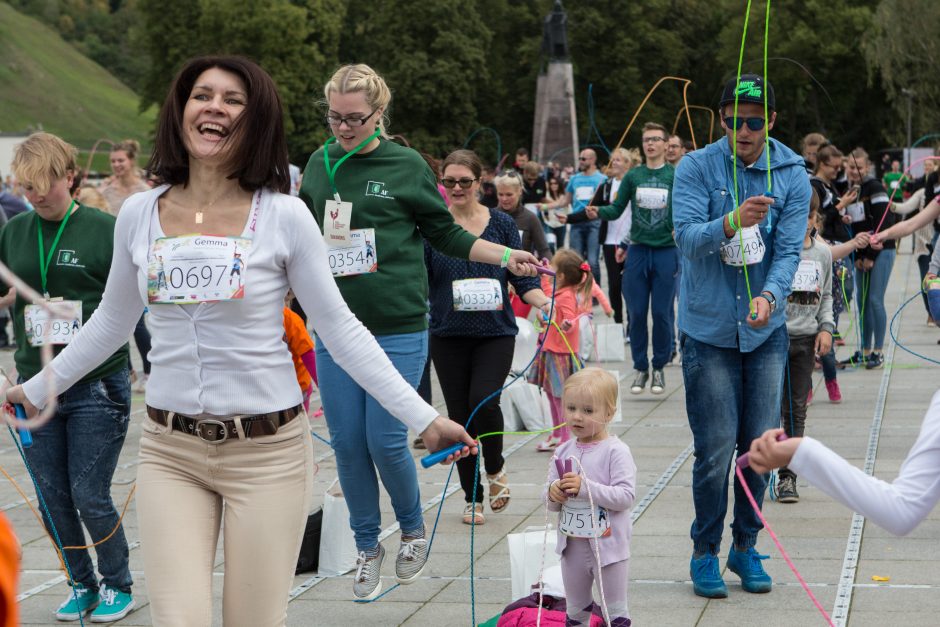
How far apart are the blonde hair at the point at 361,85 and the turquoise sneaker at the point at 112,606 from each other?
2.34m

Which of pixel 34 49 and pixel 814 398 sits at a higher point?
pixel 34 49

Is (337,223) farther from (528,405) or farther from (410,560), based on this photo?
(528,405)

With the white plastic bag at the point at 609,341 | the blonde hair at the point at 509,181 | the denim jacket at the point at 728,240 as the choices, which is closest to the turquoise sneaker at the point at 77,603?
the denim jacket at the point at 728,240

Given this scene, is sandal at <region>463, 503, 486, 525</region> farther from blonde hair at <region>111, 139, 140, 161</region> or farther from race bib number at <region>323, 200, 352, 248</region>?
blonde hair at <region>111, 139, 140, 161</region>

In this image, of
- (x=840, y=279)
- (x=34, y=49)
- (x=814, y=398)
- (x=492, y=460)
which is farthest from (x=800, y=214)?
(x=34, y=49)

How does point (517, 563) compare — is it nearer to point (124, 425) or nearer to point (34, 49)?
point (124, 425)

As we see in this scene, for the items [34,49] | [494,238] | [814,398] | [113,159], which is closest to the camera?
[494,238]

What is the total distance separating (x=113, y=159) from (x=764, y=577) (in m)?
8.29

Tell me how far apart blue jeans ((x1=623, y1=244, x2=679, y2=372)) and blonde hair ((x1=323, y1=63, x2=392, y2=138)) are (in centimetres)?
649

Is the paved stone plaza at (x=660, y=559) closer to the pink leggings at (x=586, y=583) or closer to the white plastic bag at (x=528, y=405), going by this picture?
the white plastic bag at (x=528, y=405)

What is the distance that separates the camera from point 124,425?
6062 mm

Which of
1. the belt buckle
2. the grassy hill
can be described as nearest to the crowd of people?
the belt buckle

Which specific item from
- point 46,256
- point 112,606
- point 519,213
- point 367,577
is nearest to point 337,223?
point 46,256

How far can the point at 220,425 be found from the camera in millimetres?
3711
